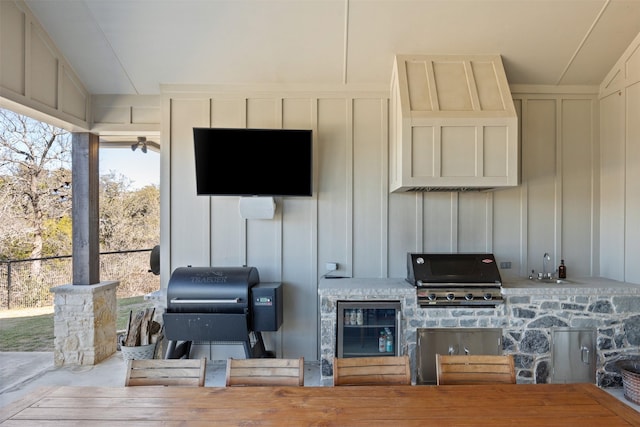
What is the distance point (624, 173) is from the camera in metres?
3.66

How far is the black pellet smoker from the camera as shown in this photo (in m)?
3.31

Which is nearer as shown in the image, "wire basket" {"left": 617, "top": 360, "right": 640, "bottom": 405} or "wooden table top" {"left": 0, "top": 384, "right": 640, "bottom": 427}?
"wooden table top" {"left": 0, "top": 384, "right": 640, "bottom": 427}

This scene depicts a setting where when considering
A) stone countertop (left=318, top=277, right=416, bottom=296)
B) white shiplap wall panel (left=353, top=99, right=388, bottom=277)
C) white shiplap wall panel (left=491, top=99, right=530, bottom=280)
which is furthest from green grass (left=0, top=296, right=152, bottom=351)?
white shiplap wall panel (left=491, top=99, right=530, bottom=280)

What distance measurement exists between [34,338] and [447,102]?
6086 mm

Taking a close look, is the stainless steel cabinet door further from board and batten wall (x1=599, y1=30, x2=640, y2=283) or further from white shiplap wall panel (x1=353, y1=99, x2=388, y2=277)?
white shiplap wall panel (x1=353, y1=99, x2=388, y2=277)

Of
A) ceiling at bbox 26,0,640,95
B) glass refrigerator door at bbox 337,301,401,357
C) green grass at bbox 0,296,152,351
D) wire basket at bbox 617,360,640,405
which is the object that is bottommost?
green grass at bbox 0,296,152,351

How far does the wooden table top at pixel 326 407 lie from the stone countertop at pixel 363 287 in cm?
150

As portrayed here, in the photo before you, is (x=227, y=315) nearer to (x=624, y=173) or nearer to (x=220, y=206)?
(x=220, y=206)

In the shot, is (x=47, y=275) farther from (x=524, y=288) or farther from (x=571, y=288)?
(x=571, y=288)

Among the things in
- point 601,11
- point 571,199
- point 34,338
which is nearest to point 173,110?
point 34,338

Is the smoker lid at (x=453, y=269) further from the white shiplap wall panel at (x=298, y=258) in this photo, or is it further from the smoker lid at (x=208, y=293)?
the smoker lid at (x=208, y=293)

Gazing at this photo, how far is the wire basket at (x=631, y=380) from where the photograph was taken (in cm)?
302

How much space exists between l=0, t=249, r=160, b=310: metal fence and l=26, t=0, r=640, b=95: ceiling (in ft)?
11.0

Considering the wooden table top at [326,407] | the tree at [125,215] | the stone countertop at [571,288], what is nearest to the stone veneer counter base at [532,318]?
the stone countertop at [571,288]
